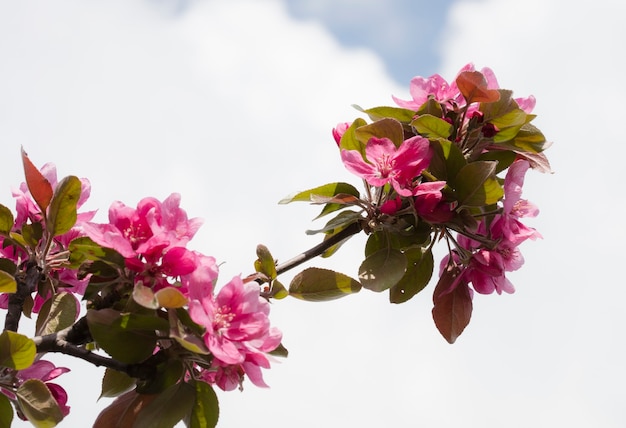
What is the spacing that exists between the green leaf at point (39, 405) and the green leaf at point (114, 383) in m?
0.17

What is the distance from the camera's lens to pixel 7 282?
4.88ft

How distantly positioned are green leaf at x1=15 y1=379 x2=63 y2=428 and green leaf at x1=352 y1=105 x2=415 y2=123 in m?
0.97

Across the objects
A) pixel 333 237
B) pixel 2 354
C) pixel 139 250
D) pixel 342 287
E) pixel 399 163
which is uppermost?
pixel 399 163

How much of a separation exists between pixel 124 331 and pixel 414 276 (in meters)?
0.82

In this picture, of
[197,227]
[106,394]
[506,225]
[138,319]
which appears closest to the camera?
[138,319]

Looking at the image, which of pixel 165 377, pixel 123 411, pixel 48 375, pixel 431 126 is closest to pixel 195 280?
pixel 165 377

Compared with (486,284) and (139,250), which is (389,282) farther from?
(139,250)

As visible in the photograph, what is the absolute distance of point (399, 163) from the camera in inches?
67.4

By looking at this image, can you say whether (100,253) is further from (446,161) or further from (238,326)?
(446,161)

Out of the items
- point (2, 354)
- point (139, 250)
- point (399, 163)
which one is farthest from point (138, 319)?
point (399, 163)

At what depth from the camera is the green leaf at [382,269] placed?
171 cm

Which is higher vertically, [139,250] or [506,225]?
[506,225]

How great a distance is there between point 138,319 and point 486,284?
86cm

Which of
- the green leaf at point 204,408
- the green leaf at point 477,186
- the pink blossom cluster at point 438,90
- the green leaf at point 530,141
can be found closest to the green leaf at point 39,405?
the green leaf at point 204,408
